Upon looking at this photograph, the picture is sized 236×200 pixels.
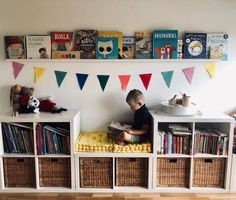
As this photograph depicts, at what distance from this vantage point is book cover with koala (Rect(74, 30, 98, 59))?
252 cm

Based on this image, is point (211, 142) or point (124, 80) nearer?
point (211, 142)

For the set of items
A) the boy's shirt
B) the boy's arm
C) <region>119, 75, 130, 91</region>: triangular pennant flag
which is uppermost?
<region>119, 75, 130, 91</region>: triangular pennant flag

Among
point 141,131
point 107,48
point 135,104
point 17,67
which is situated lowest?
point 141,131

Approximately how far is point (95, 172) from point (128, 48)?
1.23 meters

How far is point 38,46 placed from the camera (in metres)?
2.52

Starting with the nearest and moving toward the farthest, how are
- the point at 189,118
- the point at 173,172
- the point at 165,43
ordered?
the point at 189,118, the point at 173,172, the point at 165,43

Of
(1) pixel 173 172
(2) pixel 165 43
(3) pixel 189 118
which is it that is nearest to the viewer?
(3) pixel 189 118

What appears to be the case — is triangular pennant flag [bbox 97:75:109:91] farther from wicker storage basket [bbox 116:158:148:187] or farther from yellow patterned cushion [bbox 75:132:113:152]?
wicker storage basket [bbox 116:158:148:187]

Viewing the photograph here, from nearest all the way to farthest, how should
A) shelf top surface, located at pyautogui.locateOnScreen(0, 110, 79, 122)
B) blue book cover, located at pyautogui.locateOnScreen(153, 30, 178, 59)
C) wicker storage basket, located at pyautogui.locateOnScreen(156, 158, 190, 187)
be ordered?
shelf top surface, located at pyautogui.locateOnScreen(0, 110, 79, 122), wicker storage basket, located at pyautogui.locateOnScreen(156, 158, 190, 187), blue book cover, located at pyautogui.locateOnScreen(153, 30, 178, 59)

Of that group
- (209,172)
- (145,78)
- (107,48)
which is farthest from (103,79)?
(209,172)

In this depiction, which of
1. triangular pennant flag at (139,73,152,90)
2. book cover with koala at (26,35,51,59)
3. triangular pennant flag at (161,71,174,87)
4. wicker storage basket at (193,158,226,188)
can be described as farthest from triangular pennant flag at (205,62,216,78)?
book cover with koala at (26,35,51,59)

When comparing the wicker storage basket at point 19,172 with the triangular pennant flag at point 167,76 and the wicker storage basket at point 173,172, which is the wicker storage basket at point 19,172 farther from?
the triangular pennant flag at point 167,76

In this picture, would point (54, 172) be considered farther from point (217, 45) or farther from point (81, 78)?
point (217, 45)

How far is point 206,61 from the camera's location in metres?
2.56
